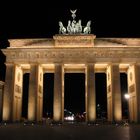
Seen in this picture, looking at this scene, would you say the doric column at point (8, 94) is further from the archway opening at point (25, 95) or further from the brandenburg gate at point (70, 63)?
the archway opening at point (25, 95)

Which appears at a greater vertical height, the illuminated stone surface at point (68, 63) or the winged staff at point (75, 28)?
the winged staff at point (75, 28)

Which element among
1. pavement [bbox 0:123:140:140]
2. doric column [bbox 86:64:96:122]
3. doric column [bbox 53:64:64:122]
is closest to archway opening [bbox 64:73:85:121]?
doric column [bbox 53:64:64:122]

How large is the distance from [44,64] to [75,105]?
50.7m

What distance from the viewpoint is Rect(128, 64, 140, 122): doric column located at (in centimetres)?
5674

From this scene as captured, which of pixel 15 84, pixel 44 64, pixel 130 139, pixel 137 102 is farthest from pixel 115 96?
pixel 130 139

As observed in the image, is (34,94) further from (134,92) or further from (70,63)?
(134,92)

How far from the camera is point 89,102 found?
2237 inches

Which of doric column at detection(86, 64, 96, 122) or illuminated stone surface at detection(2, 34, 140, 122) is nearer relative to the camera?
doric column at detection(86, 64, 96, 122)

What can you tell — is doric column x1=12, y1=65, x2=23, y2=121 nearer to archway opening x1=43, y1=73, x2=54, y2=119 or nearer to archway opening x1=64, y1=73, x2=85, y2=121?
archway opening x1=43, y1=73, x2=54, y2=119

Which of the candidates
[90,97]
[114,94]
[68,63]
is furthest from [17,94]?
[114,94]

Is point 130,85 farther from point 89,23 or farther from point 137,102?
point 89,23

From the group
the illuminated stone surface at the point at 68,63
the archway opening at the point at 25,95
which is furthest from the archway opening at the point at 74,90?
the illuminated stone surface at the point at 68,63

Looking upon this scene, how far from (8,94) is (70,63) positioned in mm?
13577

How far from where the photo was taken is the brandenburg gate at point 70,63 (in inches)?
2248
